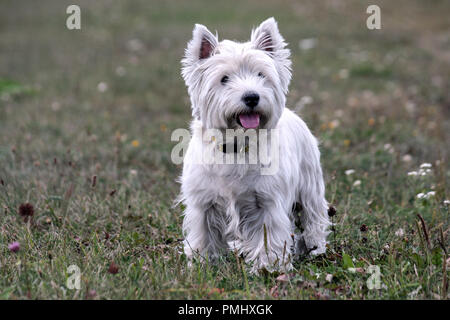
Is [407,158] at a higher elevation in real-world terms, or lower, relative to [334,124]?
lower

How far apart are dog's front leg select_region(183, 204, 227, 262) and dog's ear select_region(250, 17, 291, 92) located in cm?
100

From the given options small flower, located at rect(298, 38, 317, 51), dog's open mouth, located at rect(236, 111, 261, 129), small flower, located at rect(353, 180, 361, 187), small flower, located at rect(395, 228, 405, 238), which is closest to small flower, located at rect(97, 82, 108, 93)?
small flower, located at rect(298, 38, 317, 51)

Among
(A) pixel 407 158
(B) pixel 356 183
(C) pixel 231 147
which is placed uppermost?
(C) pixel 231 147

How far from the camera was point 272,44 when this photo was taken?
378cm

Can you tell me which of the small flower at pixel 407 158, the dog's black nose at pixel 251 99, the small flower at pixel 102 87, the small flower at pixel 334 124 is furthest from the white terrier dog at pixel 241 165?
the small flower at pixel 102 87

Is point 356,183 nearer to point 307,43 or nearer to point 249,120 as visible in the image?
point 249,120

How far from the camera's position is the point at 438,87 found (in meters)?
9.27

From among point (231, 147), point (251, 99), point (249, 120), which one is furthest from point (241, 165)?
point (251, 99)

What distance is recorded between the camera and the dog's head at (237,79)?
348 centimetres

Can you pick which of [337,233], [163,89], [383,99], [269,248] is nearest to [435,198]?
[337,233]

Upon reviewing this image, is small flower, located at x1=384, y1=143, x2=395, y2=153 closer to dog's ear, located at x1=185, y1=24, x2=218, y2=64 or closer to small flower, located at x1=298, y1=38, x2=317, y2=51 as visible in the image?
dog's ear, located at x1=185, y1=24, x2=218, y2=64

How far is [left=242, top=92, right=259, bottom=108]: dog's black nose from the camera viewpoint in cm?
343

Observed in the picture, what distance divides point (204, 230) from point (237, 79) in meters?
Result: 1.09

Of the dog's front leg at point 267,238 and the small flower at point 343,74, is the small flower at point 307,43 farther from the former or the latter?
the dog's front leg at point 267,238
